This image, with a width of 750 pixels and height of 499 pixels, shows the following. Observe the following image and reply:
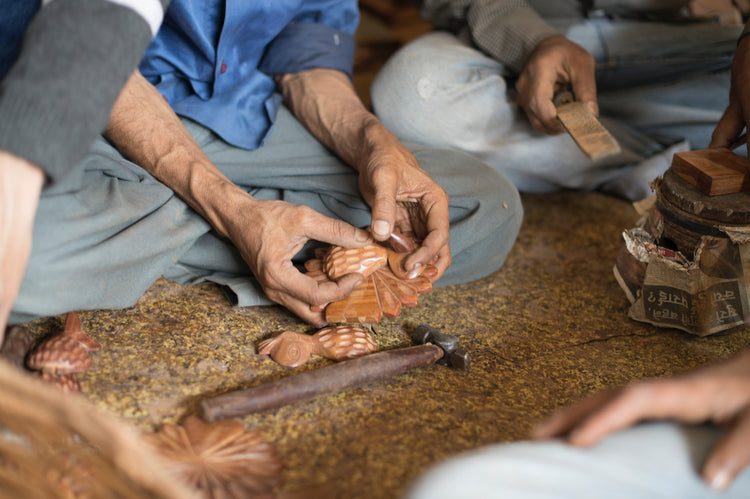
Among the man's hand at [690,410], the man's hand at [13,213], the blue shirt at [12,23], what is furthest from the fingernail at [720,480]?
the blue shirt at [12,23]

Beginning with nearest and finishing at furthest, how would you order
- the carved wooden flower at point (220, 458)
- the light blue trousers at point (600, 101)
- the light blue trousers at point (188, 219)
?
the carved wooden flower at point (220, 458)
the light blue trousers at point (188, 219)
the light blue trousers at point (600, 101)

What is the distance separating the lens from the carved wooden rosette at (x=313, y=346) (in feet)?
4.92

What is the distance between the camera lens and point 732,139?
1817mm

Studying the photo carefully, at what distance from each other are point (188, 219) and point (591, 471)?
4.09ft

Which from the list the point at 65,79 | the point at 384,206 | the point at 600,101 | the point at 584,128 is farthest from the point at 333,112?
the point at 600,101

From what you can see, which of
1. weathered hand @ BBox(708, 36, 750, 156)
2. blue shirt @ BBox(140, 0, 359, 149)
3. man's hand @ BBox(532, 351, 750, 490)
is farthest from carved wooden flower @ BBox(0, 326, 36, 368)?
weathered hand @ BBox(708, 36, 750, 156)

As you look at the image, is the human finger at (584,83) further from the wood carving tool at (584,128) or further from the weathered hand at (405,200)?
the weathered hand at (405,200)

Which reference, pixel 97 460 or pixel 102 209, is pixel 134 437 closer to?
pixel 97 460

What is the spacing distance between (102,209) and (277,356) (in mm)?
546

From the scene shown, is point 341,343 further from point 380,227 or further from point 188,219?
point 188,219

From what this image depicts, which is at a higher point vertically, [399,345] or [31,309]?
[31,309]

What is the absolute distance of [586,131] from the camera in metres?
1.82

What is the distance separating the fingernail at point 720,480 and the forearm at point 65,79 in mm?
1066

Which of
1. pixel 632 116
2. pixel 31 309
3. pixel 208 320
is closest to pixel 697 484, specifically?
pixel 208 320
